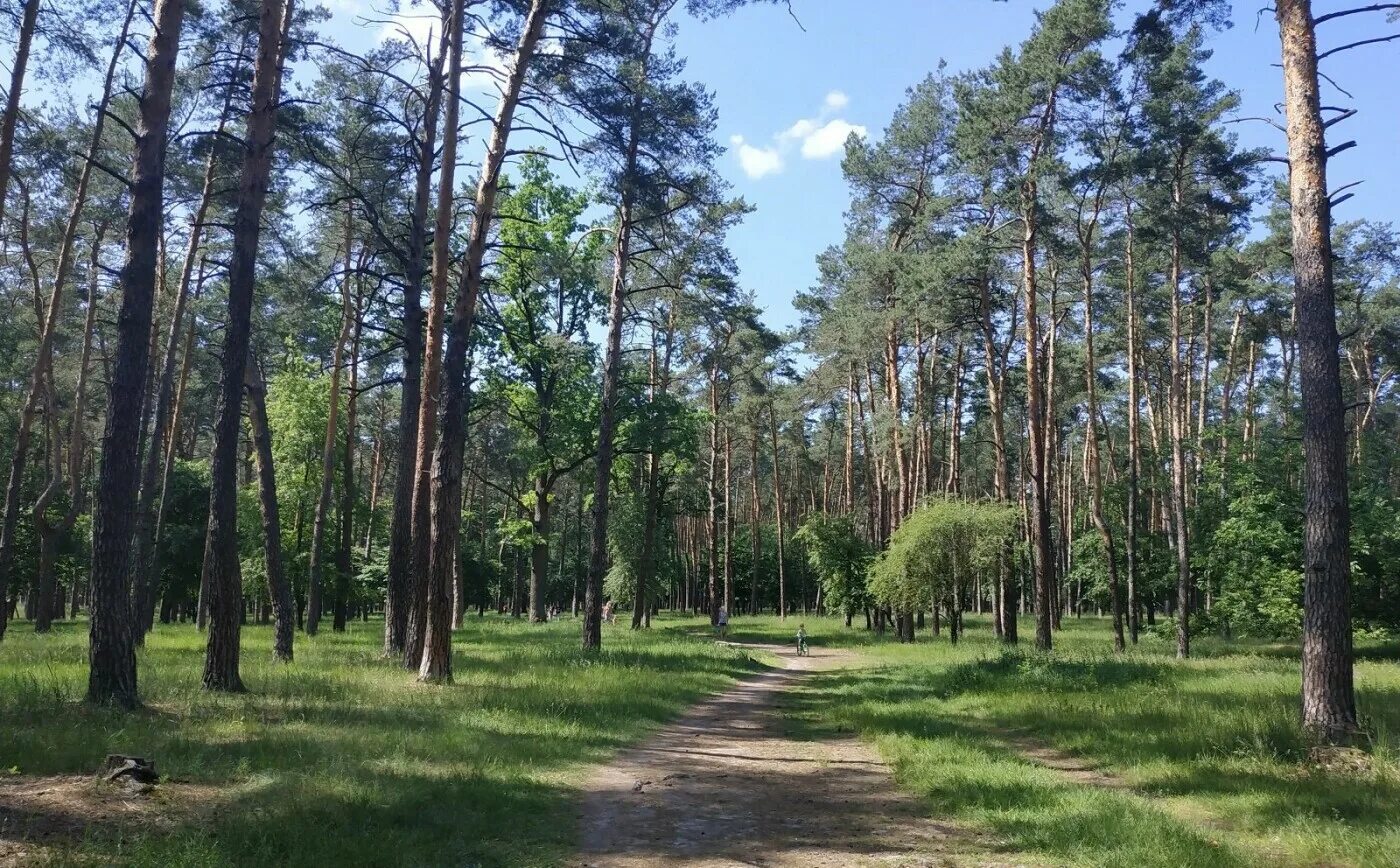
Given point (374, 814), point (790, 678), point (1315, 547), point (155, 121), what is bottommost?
point (790, 678)

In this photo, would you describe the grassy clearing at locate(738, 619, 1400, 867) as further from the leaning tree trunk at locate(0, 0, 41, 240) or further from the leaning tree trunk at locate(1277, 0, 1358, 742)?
the leaning tree trunk at locate(0, 0, 41, 240)

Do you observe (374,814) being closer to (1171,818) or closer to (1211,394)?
(1171,818)

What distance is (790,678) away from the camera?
67.9ft

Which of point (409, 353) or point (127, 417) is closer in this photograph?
point (127, 417)

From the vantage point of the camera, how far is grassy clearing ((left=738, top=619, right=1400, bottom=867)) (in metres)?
6.04

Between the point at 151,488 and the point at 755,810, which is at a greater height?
the point at 151,488

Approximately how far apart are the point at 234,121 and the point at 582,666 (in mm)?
15217

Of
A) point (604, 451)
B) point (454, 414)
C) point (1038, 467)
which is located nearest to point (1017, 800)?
point (454, 414)

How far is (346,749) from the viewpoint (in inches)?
307

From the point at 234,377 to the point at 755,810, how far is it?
26.8ft

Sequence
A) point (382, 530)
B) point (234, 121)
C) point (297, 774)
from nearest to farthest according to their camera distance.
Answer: point (297, 774) < point (234, 121) < point (382, 530)

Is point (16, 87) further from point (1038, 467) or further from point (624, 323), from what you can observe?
point (1038, 467)

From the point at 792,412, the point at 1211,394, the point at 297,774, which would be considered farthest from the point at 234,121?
the point at 1211,394

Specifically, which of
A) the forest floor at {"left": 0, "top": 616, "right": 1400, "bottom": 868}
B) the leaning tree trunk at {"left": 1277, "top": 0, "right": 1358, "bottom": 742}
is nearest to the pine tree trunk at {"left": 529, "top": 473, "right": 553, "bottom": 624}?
the forest floor at {"left": 0, "top": 616, "right": 1400, "bottom": 868}
